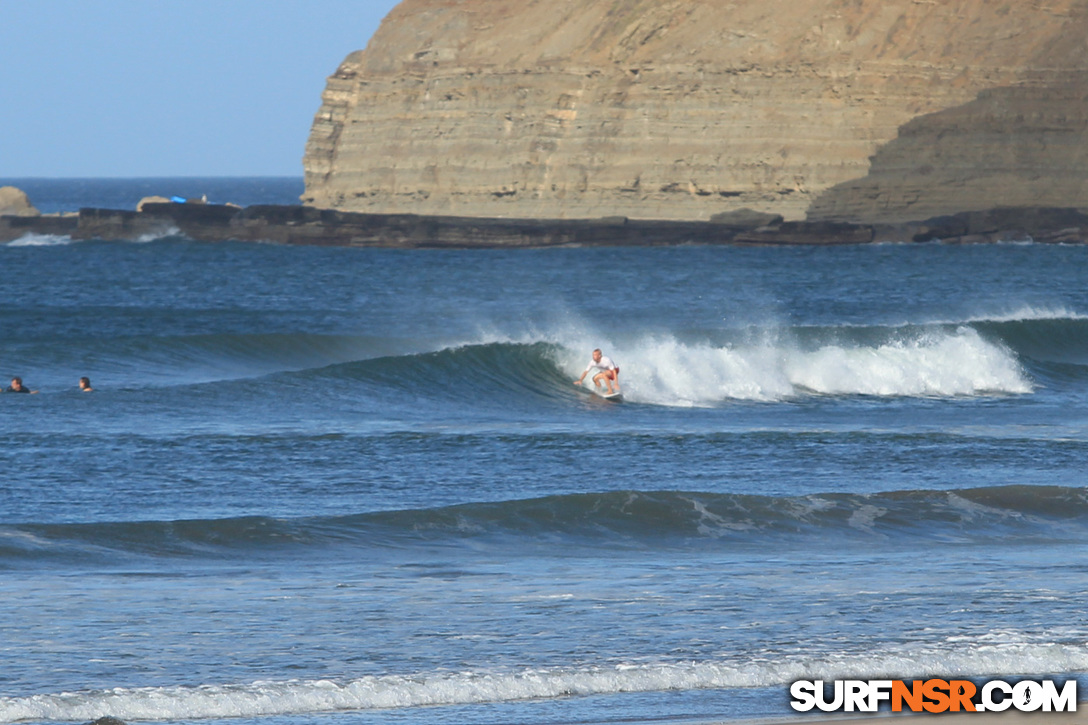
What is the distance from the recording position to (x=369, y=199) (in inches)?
3361

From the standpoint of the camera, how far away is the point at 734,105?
72.7 meters

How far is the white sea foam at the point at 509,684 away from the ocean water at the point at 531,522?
0.8 inches

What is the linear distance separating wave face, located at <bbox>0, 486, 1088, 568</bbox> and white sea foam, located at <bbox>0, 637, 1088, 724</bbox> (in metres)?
3.68

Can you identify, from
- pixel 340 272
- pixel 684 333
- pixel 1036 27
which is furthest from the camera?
pixel 1036 27

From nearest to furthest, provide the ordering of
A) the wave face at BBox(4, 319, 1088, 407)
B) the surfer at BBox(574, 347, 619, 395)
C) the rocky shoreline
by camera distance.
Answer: the surfer at BBox(574, 347, 619, 395), the wave face at BBox(4, 319, 1088, 407), the rocky shoreline

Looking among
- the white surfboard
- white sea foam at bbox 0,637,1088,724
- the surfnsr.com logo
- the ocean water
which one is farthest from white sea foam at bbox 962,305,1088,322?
the surfnsr.com logo

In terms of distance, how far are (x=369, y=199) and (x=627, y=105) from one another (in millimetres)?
18640

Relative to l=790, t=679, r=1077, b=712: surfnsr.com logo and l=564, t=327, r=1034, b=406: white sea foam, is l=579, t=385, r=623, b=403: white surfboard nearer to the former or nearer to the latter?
l=564, t=327, r=1034, b=406: white sea foam

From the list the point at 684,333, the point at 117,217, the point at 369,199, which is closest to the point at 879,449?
the point at 684,333

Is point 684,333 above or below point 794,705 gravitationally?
above

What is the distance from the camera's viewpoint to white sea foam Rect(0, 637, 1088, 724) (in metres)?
6.58

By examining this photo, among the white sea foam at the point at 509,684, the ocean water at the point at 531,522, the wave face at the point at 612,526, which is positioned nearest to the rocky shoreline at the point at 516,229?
the ocean water at the point at 531,522

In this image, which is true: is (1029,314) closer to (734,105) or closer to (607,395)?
(607,395)

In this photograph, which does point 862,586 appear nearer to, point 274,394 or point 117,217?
point 274,394
